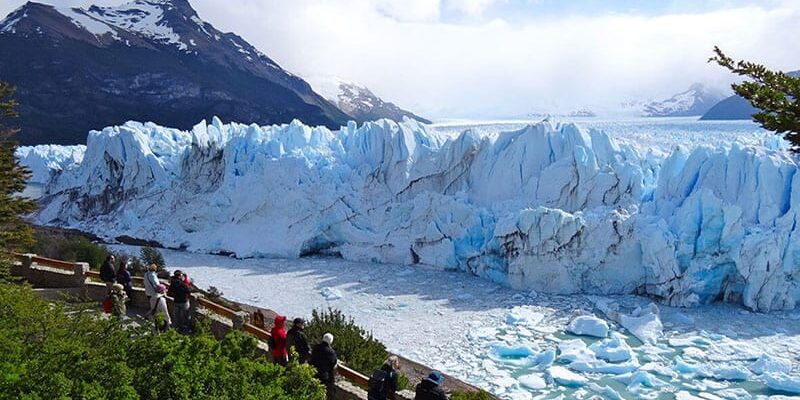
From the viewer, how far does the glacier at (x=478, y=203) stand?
12797mm

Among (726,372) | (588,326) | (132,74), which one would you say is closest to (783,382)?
(726,372)

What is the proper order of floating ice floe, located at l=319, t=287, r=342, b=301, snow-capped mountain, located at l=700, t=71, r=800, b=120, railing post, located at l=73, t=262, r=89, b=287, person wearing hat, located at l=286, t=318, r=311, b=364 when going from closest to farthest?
person wearing hat, located at l=286, t=318, r=311, b=364 → railing post, located at l=73, t=262, r=89, b=287 → floating ice floe, located at l=319, t=287, r=342, b=301 → snow-capped mountain, located at l=700, t=71, r=800, b=120

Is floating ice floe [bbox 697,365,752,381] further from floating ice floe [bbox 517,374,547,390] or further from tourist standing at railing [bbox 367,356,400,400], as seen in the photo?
tourist standing at railing [bbox 367,356,400,400]

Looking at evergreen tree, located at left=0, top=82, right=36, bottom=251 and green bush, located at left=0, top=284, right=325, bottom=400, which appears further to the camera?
evergreen tree, located at left=0, top=82, right=36, bottom=251

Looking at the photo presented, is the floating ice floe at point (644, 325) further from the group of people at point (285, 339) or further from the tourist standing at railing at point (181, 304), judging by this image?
the tourist standing at railing at point (181, 304)

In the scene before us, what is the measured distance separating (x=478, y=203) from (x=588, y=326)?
6.13 meters

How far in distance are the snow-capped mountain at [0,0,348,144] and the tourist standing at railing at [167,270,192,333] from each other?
43.5 metres

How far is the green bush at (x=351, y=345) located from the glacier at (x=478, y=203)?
6.09m

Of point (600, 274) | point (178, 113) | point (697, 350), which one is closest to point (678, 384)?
point (697, 350)

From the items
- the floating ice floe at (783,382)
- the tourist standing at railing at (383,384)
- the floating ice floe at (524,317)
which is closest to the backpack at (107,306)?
the tourist standing at railing at (383,384)

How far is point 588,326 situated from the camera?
35.4 feet

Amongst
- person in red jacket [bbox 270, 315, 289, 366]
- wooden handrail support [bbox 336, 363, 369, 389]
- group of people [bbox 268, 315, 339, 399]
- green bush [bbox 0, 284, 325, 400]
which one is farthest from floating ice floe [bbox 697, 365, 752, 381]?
green bush [bbox 0, 284, 325, 400]

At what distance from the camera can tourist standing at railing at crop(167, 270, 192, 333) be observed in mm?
6648

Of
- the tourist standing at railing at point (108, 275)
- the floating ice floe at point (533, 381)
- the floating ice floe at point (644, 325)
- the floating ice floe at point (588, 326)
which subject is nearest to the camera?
the tourist standing at railing at point (108, 275)
